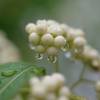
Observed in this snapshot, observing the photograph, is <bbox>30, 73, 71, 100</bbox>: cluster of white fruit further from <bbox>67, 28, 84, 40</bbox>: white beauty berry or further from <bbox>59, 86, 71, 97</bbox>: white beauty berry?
<bbox>67, 28, 84, 40</bbox>: white beauty berry

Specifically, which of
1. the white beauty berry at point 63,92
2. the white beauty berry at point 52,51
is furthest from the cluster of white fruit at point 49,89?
the white beauty berry at point 52,51

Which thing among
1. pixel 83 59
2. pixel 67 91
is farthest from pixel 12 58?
pixel 67 91

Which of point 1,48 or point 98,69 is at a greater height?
point 1,48

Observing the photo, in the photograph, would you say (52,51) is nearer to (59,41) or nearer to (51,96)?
(59,41)

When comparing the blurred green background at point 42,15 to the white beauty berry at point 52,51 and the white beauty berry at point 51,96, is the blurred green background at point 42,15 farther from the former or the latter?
the white beauty berry at point 51,96

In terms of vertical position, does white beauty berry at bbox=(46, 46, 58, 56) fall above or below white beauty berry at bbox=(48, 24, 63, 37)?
below

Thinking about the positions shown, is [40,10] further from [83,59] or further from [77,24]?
[83,59]

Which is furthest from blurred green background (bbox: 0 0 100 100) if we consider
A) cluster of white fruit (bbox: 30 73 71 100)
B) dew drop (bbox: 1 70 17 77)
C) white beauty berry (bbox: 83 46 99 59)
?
cluster of white fruit (bbox: 30 73 71 100)
